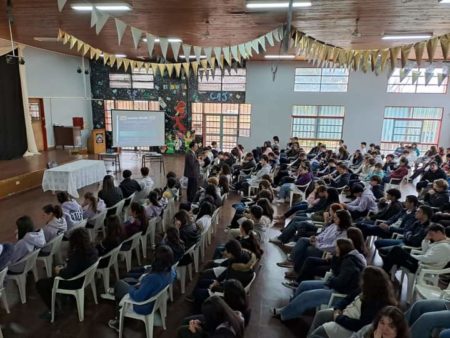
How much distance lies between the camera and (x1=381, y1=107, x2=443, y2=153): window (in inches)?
467

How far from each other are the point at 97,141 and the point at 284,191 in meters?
8.91

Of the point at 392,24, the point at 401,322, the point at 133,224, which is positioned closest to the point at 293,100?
the point at 392,24

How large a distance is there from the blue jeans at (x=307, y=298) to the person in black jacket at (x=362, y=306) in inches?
11.4

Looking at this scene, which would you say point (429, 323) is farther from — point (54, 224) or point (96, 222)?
point (96, 222)

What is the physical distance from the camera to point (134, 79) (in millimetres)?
13781

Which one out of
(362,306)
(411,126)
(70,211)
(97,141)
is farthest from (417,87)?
(97,141)

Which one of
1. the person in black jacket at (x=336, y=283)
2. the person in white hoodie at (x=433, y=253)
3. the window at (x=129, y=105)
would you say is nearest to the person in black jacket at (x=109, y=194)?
the person in black jacket at (x=336, y=283)

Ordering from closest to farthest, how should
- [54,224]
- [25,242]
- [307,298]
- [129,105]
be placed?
1. [307,298]
2. [25,242]
3. [54,224]
4. [129,105]

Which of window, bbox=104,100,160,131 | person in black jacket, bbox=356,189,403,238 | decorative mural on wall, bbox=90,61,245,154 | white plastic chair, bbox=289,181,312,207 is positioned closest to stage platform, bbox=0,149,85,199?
window, bbox=104,100,160,131

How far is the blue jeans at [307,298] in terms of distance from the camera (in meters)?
2.96

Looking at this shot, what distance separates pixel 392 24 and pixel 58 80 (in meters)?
11.7

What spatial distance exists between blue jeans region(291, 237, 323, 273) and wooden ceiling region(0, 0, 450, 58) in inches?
129

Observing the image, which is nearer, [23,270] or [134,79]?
[23,270]

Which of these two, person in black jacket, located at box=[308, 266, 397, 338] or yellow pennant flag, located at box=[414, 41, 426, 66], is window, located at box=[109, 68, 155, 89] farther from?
person in black jacket, located at box=[308, 266, 397, 338]
